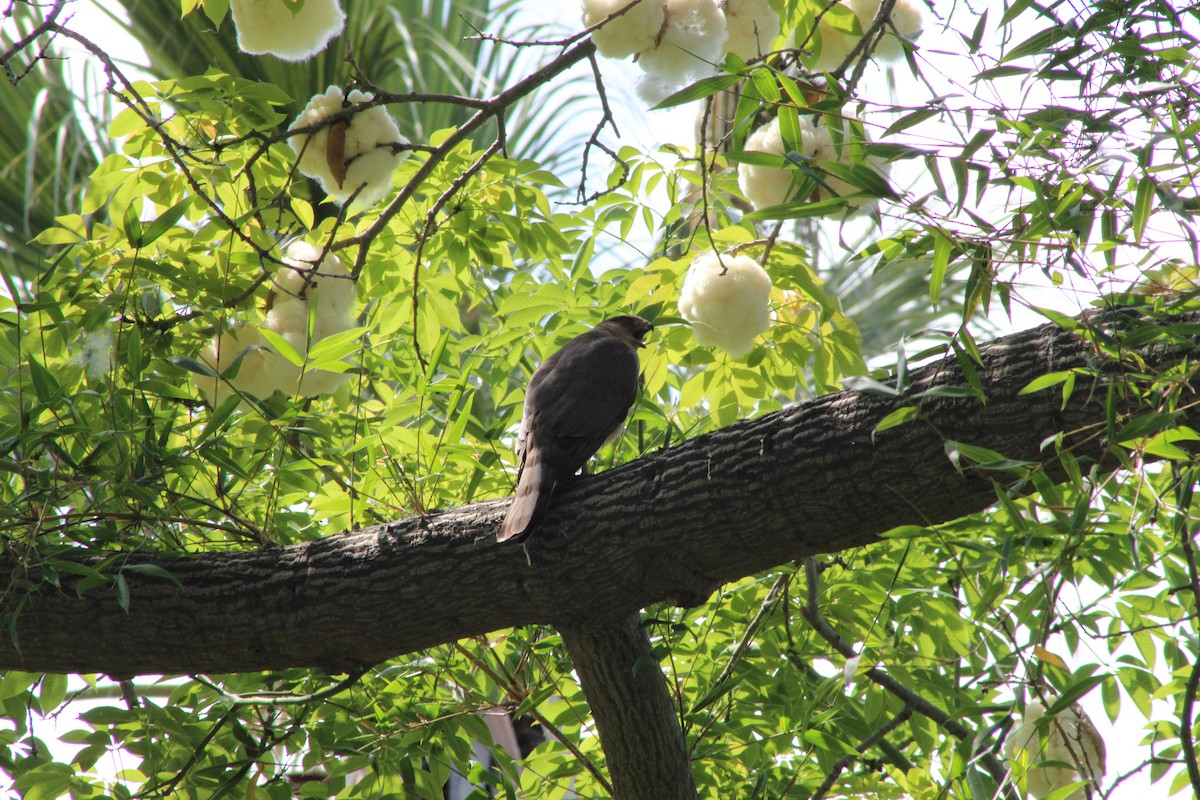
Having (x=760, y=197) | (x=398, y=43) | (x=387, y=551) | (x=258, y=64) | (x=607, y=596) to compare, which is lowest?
(x=607, y=596)

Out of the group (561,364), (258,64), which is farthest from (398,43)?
(561,364)

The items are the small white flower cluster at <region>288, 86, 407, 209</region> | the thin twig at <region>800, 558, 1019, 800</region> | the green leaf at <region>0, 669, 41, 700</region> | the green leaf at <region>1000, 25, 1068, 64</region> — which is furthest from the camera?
the green leaf at <region>0, 669, 41, 700</region>

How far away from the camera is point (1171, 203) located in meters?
1.48

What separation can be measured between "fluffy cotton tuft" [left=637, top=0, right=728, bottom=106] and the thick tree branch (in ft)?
Answer: 2.21

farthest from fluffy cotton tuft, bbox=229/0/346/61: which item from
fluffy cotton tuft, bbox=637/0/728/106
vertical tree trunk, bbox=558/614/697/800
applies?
vertical tree trunk, bbox=558/614/697/800

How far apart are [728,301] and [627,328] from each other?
108 cm

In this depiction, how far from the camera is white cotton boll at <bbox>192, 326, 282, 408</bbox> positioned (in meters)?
2.30

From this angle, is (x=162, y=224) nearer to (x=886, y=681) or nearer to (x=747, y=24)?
(x=747, y=24)

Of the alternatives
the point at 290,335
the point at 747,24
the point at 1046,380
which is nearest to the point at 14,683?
the point at 290,335

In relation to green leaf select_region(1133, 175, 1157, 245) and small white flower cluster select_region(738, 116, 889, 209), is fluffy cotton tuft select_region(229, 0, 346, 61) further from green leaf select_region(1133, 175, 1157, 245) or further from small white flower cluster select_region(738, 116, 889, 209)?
green leaf select_region(1133, 175, 1157, 245)

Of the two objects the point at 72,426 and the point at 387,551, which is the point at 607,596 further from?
the point at 72,426

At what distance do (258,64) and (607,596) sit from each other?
16.5 feet

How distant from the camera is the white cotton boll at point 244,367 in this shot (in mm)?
2297

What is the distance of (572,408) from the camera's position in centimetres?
269
